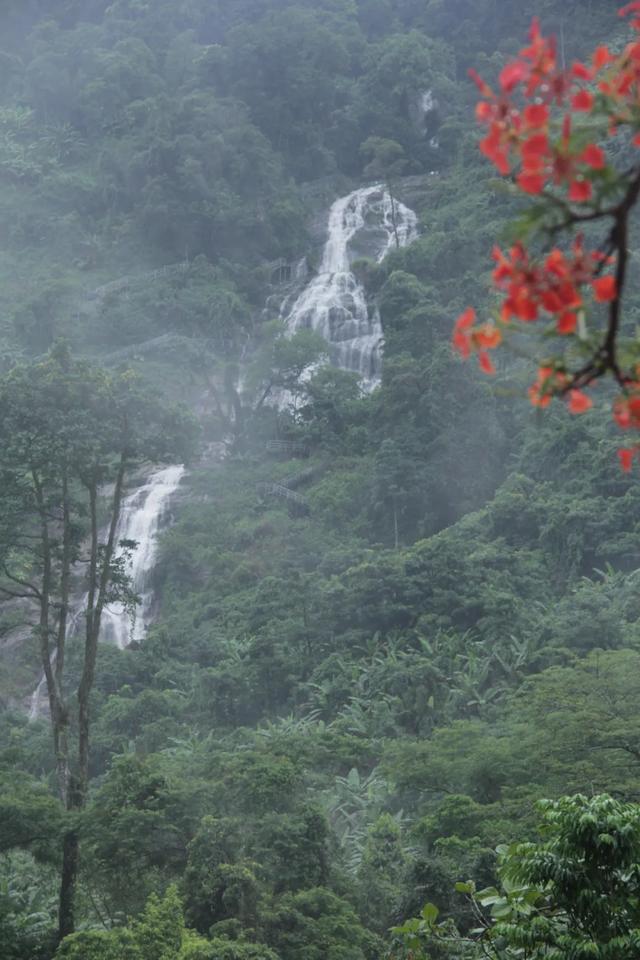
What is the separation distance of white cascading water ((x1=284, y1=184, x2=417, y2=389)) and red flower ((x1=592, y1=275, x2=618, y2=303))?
99.1 ft

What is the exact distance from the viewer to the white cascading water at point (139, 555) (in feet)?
81.2

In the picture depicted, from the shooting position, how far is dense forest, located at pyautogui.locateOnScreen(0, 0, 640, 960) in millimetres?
10180

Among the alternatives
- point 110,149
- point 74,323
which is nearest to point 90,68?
point 110,149

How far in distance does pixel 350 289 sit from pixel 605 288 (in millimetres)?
36073

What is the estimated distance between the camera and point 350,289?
36875 mm

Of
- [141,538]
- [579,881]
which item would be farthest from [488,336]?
[141,538]

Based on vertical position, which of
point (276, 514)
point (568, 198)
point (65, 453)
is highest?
point (276, 514)

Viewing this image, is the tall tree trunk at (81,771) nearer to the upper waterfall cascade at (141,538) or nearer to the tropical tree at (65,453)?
the tropical tree at (65,453)

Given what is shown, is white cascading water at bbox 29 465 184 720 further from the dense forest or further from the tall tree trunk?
the tall tree trunk

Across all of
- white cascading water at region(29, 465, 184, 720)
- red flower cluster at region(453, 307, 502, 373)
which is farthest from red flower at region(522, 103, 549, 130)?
white cascading water at region(29, 465, 184, 720)

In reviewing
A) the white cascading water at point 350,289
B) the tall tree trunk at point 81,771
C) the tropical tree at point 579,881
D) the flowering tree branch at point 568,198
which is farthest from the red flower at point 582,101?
the white cascading water at point 350,289

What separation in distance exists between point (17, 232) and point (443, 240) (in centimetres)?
1844

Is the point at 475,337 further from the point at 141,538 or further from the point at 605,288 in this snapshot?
the point at 141,538

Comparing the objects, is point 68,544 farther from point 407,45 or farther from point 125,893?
point 407,45
